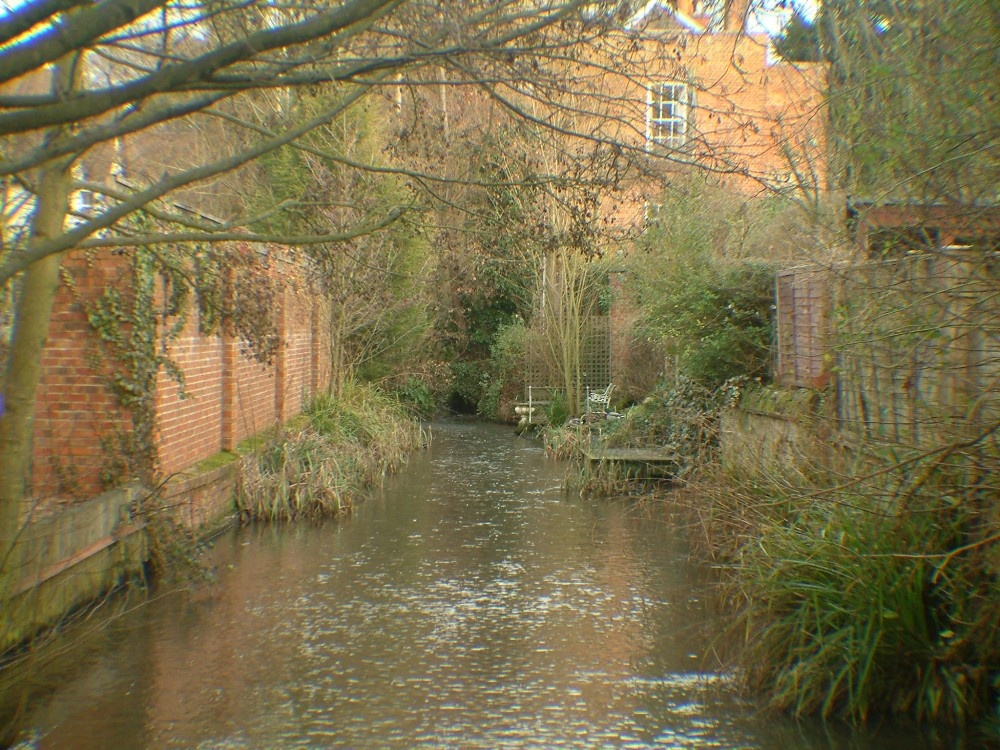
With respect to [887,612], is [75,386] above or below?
above

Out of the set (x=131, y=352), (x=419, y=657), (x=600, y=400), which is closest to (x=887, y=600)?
(x=419, y=657)

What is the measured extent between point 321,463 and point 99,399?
14.2 ft

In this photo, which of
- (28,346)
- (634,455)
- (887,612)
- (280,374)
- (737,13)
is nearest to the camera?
(887,612)

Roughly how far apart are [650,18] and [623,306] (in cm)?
1471

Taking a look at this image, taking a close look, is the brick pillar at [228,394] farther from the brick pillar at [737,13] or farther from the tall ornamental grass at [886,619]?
the tall ornamental grass at [886,619]

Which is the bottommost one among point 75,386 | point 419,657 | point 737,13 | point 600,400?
point 419,657

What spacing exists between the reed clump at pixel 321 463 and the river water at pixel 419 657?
67 cm

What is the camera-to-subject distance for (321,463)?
12.3m

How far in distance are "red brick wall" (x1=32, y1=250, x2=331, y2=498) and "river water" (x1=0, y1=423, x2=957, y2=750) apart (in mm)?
1254

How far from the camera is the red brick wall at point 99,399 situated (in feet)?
26.8

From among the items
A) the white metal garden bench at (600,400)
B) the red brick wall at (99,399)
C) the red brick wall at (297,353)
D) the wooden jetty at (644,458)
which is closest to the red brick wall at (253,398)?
the red brick wall at (99,399)

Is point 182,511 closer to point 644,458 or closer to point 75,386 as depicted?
point 75,386

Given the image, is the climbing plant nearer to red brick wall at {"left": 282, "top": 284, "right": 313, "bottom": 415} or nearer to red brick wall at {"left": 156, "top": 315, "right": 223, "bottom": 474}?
red brick wall at {"left": 156, "top": 315, "right": 223, "bottom": 474}

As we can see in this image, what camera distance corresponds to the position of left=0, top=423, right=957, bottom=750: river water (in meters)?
5.20
